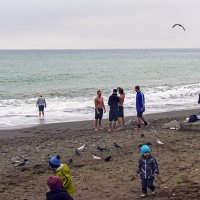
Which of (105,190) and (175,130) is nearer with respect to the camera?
(105,190)

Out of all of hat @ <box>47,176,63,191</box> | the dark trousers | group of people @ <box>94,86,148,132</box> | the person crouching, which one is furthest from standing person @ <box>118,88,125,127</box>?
hat @ <box>47,176,63,191</box>

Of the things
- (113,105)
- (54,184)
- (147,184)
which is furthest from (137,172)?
(113,105)

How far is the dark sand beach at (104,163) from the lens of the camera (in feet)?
31.2

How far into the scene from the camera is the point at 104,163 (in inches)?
463

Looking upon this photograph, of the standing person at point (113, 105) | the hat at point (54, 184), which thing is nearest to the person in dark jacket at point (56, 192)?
the hat at point (54, 184)

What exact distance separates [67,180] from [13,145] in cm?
761

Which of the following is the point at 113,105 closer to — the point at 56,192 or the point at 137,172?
the point at 137,172

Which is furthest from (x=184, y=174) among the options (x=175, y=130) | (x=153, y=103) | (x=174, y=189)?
(x=153, y=103)

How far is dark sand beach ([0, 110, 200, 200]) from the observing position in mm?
9508

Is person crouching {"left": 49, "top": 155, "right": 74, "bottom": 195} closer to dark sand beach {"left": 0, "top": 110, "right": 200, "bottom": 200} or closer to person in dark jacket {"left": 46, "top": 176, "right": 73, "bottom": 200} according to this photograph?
person in dark jacket {"left": 46, "top": 176, "right": 73, "bottom": 200}

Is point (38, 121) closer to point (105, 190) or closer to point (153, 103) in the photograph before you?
point (153, 103)

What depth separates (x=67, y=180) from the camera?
299 inches

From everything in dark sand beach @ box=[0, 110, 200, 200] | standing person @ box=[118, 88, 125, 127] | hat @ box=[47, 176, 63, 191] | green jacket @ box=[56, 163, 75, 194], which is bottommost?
dark sand beach @ box=[0, 110, 200, 200]

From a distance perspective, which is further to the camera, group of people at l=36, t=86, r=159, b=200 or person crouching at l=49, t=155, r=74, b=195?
person crouching at l=49, t=155, r=74, b=195
